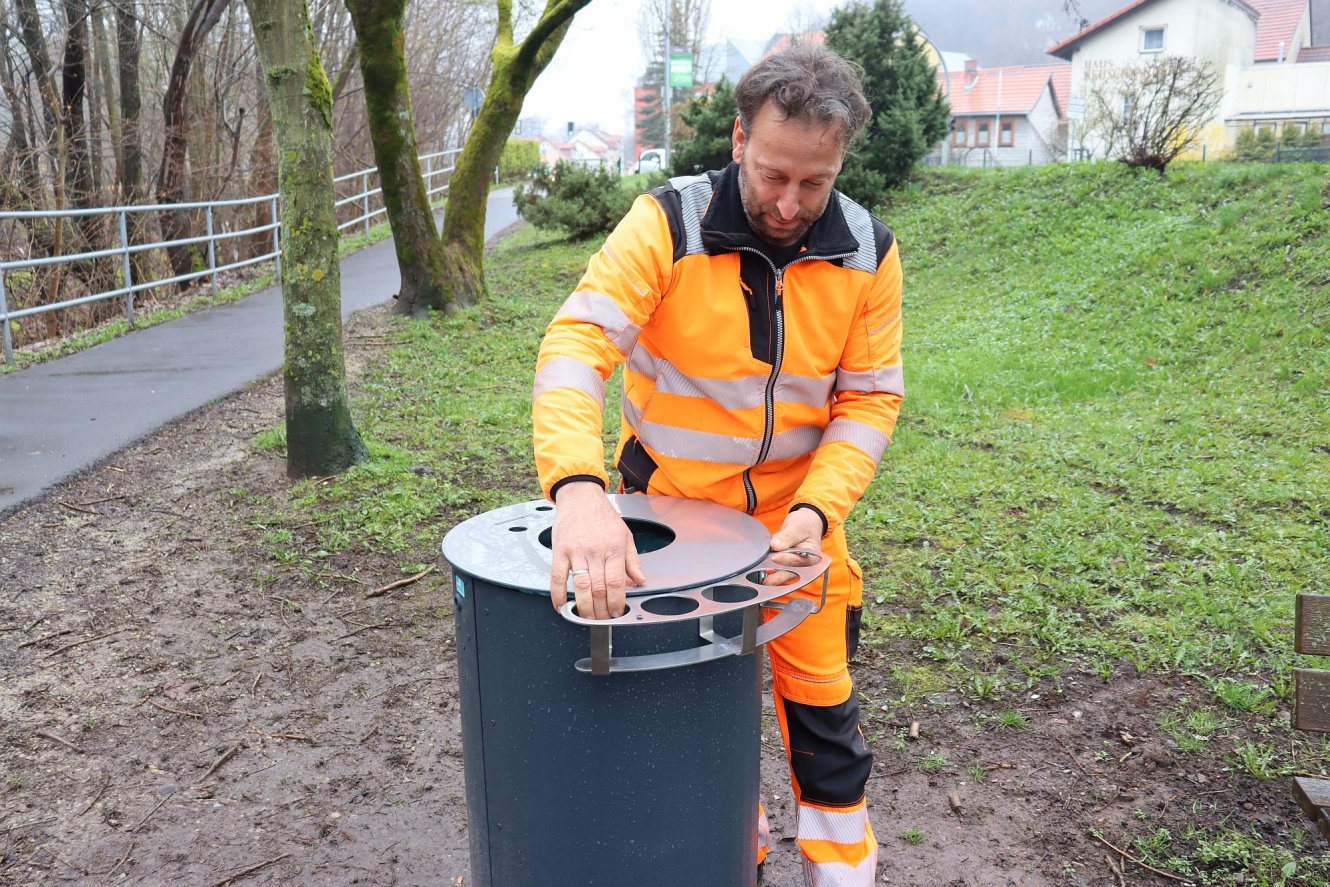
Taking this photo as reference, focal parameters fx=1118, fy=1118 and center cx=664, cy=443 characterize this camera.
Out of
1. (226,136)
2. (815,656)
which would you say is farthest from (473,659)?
(226,136)

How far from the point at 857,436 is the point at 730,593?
1.91 feet

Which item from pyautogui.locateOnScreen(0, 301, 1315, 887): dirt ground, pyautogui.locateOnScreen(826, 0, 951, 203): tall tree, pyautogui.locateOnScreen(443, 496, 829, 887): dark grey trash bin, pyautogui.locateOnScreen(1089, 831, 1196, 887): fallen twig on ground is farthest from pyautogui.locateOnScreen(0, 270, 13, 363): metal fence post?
pyautogui.locateOnScreen(826, 0, 951, 203): tall tree

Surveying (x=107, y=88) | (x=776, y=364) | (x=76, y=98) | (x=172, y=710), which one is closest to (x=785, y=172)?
(x=776, y=364)

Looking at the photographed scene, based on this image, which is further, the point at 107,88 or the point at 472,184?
the point at 107,88

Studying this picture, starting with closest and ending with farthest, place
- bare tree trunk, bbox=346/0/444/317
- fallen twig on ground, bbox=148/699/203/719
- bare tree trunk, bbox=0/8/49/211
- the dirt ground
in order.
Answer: the dirt ground, fallen twig on ground, bbox=148/699/203/719, bare tree trunk, bbox=346/0/444/317, bare tree trunk, bbox=0/8/49/211

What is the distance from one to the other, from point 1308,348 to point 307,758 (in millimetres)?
7010

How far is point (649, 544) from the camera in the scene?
236 cm

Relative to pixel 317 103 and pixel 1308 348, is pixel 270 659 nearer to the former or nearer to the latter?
pixel 317 103

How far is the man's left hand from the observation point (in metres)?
2.07

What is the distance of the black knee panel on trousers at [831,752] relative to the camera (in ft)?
8.13

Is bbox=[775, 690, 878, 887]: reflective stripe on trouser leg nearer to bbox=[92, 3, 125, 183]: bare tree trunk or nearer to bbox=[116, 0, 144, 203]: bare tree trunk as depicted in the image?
bbox=[92, 3, 125, 183]: bare tree trunk

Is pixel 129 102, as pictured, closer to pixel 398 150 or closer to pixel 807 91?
pixel 398 150

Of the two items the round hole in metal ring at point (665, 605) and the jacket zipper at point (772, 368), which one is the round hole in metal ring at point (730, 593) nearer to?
the round hole in metal ring at point (665, 605)

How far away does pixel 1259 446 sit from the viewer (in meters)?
6.24
